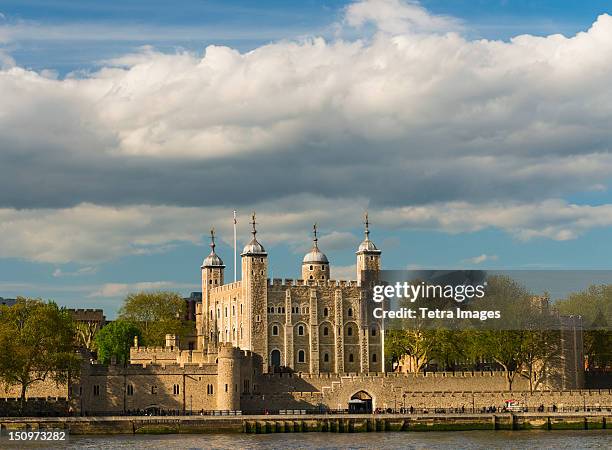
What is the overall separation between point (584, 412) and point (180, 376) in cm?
2987

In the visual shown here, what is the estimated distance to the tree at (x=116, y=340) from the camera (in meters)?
134

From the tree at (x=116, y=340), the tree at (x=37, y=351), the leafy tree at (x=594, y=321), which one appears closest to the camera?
the tree at (x=37, y=351)

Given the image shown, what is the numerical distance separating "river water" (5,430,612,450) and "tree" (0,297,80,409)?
28.2 feet

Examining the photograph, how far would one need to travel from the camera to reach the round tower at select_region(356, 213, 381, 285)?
128250 mm

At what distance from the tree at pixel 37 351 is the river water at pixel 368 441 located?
8587 mm

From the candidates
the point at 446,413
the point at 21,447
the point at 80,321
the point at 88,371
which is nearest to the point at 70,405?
the point at 88,371

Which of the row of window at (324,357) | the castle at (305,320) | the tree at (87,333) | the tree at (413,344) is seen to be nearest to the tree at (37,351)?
the castle at (305,320)

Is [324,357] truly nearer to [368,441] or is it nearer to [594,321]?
[594,321]

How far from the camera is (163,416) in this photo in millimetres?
96438

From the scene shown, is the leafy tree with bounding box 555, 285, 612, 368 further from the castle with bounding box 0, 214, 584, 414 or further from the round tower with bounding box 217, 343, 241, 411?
the round tower with bounding box 217, 343, 241, 411

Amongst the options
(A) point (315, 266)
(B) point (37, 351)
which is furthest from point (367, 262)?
(B) point (37, 351)

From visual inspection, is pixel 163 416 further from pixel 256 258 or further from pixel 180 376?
pixel 256 258

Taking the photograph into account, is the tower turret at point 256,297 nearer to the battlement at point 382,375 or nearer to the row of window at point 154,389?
the battlement at point 382,375

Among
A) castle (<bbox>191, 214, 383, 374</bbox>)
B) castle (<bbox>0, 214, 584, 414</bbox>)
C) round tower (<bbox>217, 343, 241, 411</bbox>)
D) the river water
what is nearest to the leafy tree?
castle (<bbox>0, 214, 584, 414</bbox>)
